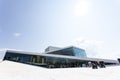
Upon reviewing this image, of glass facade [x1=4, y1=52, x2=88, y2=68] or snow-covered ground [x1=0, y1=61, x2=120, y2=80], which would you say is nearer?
snow-covered ground [x1=0, y1=61, x2=120, y2=80]

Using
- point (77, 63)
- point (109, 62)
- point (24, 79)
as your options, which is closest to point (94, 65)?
point (24, 79)

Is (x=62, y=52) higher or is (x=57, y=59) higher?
(x=62, y=52)

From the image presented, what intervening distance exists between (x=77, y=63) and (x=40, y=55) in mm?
9919

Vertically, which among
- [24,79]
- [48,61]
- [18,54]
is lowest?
[24,79]

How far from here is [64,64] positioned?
32.2 m

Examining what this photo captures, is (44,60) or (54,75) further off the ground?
(44,60)

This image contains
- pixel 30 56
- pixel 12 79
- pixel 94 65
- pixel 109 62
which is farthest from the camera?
pixel 109 62

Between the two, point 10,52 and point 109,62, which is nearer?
point 10,52

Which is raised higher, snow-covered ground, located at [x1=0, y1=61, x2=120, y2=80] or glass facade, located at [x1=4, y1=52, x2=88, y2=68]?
glass facade, located at [x1=4, y1=52, x2=88, y2=68]

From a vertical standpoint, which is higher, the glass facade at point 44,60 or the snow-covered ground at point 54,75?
the glass facade at point 44,60

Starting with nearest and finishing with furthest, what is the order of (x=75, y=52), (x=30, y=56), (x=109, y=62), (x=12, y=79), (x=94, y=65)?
(x=12, y=79) < (x=94, y=65) < (x=30, y=56) < (x=109, y=62) < (x=75, y=52)

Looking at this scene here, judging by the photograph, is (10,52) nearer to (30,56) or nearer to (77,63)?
(30,56)

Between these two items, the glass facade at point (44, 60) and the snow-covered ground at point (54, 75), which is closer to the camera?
the snow-covered ground at point (54, 75)

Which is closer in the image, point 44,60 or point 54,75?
point 54,75
